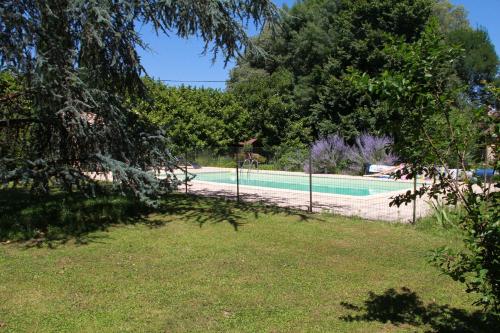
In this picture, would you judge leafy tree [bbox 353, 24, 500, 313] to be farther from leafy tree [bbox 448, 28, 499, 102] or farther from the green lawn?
leafy tree [bbox 448, 28, 499, 102]

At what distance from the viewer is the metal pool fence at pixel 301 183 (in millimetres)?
11914

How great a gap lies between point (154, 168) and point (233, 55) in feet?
11.0

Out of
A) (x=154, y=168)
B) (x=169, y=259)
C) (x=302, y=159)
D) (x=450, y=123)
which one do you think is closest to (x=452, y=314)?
(x=450, y=123)

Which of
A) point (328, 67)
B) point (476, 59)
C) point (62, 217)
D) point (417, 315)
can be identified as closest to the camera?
point (417, 315)

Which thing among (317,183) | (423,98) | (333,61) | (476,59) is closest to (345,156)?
(317,183)

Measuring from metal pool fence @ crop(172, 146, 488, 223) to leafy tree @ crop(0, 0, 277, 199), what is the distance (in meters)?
1.93

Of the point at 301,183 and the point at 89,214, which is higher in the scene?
the point at 301,183

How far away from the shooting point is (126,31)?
1007 cm

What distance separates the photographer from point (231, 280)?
602 cm

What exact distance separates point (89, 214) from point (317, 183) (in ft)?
36.9

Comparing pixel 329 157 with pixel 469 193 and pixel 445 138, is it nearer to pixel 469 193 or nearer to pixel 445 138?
pixel 445 138

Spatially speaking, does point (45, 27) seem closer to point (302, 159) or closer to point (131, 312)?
point (131, 312)

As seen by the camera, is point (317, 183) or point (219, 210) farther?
point (317, 183)

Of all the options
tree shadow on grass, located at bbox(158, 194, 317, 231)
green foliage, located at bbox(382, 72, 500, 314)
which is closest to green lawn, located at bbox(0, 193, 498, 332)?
tree shadow on grass, located at bbox(158, 194, 317, 231)
